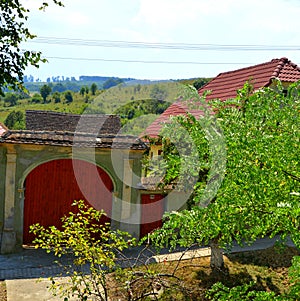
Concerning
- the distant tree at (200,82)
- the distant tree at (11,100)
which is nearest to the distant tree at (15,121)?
the distant tree at (200,82)

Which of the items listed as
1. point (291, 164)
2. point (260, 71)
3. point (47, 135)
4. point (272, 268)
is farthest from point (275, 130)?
point (260, 71)

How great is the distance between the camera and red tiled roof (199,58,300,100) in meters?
16.3

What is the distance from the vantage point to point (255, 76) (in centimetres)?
1748

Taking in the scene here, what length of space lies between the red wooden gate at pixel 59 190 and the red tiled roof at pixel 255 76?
6.26 metres

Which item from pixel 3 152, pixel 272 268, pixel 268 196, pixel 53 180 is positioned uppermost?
pixel 268 196

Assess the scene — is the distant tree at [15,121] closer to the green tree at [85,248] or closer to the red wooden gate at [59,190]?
the red wooden gate at [59,190]

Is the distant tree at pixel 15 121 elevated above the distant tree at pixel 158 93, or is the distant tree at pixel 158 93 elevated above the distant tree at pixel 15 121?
the distant tree at pixel 158 93

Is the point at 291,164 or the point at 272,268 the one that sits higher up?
the point at 291,164

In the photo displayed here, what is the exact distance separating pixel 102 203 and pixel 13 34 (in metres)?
7.23

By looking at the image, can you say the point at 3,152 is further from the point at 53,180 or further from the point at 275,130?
the point at 275,130

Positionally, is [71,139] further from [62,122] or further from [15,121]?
[15,121]

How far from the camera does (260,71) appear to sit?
17594mm

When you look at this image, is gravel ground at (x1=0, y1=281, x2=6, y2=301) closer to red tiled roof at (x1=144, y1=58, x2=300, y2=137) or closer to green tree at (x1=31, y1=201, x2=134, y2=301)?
green tree at (x1=31, y1=201, x2=134, y2=301)

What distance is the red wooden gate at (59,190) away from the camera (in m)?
13.2
